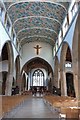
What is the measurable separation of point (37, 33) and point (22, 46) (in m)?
5.06

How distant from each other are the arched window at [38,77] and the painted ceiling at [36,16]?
71.1 feet

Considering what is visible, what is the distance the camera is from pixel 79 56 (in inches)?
517

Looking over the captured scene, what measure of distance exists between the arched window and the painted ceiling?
21680mm

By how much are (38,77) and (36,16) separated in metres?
27.8

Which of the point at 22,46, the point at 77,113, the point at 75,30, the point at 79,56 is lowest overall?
the point at 77,113

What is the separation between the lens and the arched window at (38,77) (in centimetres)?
4304

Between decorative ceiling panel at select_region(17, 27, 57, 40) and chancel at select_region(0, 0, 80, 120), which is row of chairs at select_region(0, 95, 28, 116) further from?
decorative ceiling panel at select_region(17, 27, 57, 40)

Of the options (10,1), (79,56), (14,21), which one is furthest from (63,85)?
(10,1)

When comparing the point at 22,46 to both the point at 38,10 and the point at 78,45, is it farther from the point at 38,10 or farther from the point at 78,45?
the point at 78,45

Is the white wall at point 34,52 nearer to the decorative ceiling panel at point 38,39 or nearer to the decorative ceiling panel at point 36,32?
the decorative ceiling panel at point 38,39

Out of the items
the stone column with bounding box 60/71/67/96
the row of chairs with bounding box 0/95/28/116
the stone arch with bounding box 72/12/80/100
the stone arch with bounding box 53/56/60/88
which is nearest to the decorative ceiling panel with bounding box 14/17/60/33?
the stone column with bounding box 60/71/67/96

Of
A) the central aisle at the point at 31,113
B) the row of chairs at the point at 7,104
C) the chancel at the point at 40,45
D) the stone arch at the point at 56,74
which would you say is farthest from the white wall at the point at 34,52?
the central aisle at the point at 31,113

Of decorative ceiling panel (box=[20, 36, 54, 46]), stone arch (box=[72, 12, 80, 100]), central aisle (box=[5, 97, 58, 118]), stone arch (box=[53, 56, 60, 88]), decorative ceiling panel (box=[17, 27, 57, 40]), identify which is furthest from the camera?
stone arch (box=[53, 56, 60, 88])

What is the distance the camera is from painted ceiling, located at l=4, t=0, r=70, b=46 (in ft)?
48.3
